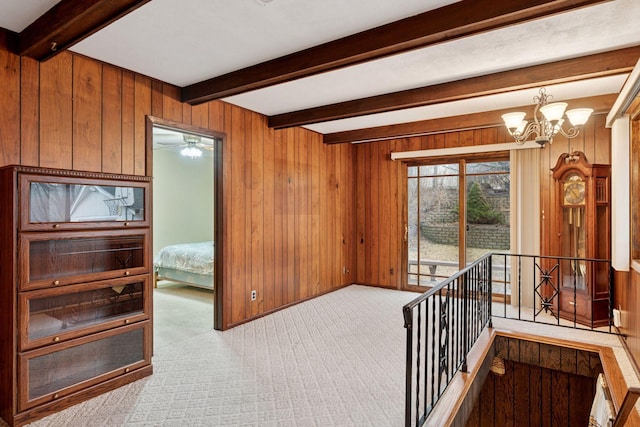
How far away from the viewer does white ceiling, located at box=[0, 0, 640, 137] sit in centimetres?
200

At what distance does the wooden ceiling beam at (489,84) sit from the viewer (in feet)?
8.32

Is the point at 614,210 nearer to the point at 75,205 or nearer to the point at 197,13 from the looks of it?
the point at 197,13

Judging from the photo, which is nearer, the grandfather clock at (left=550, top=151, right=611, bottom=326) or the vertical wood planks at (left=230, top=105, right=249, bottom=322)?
the grandfather clock at (left=550, top=151, right=611, bottom=326)

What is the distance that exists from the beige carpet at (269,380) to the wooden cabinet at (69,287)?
214mm

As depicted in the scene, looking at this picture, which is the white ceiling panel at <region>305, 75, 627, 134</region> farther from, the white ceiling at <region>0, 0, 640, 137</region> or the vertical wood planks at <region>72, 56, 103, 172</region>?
the vertical wood planks at <region>72, 56, 103, 172</region>

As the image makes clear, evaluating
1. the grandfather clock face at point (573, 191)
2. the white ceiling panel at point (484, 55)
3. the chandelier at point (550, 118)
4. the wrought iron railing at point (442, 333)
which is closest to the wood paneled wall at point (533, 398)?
the wrought iron railing at point (442, 333)

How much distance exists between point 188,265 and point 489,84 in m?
4.79

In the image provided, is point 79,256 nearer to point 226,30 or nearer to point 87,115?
point 87,115

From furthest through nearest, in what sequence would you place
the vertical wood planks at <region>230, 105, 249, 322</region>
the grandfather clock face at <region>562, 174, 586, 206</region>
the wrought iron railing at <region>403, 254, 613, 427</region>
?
the vertical wood planks at <region>230, 105, 249, 322</region>
the grandfather clock face at <region>562, 174, 586, 206</region>
the wrought iron railing at <region>403, 254, 613, 427</region>

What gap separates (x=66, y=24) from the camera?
6.33ft

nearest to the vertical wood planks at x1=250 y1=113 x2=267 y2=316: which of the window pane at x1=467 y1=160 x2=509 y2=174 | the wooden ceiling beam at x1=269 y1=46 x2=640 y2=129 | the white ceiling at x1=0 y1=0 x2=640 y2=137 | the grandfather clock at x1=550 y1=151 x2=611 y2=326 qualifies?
the wooden ceiling beam at x1=269 y1=46 x2=640 y2=129

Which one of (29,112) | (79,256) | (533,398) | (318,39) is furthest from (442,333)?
(29,112)

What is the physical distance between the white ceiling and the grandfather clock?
852mm

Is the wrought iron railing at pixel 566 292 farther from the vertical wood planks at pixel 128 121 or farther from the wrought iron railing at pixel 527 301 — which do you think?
the vertical wood planks at pixel 128 121
